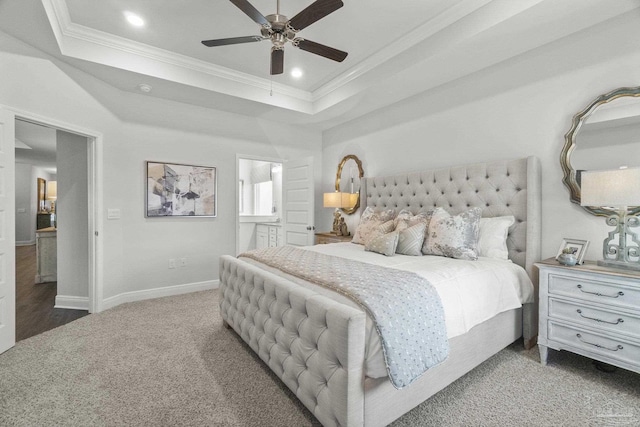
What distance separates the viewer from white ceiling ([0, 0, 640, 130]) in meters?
Answer: 2.27

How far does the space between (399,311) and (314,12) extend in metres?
1.92

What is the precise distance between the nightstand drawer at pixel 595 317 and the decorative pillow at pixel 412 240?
1.01 m

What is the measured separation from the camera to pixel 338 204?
4.31 metres

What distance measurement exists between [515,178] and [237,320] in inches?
108

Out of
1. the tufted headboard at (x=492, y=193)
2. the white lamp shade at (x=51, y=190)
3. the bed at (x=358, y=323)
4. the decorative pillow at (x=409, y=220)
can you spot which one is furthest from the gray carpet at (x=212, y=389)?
the white lamp shade at (x=51, y=190)

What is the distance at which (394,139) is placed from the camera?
396cm

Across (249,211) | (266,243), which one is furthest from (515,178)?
(249,211)

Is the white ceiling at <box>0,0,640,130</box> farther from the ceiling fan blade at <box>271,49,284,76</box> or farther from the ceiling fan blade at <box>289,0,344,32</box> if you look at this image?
the ceiling fan blade at <box>289,0,344,32</box>

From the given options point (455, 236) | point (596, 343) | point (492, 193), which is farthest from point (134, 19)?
point (596, 343)

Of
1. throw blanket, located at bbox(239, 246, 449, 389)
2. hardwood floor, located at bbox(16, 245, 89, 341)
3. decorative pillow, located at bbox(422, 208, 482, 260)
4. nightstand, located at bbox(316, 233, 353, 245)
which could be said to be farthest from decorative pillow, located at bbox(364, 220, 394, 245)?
hardwood floor, located at bbox(16, 245, 89, 341)

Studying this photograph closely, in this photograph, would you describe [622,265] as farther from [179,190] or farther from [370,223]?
[179,190]

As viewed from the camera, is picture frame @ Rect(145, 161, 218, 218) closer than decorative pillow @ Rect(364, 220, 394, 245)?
No

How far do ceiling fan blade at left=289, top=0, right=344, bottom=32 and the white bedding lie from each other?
69.2 inches

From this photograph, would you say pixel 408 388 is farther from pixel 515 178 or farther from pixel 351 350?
pixel 515 178
